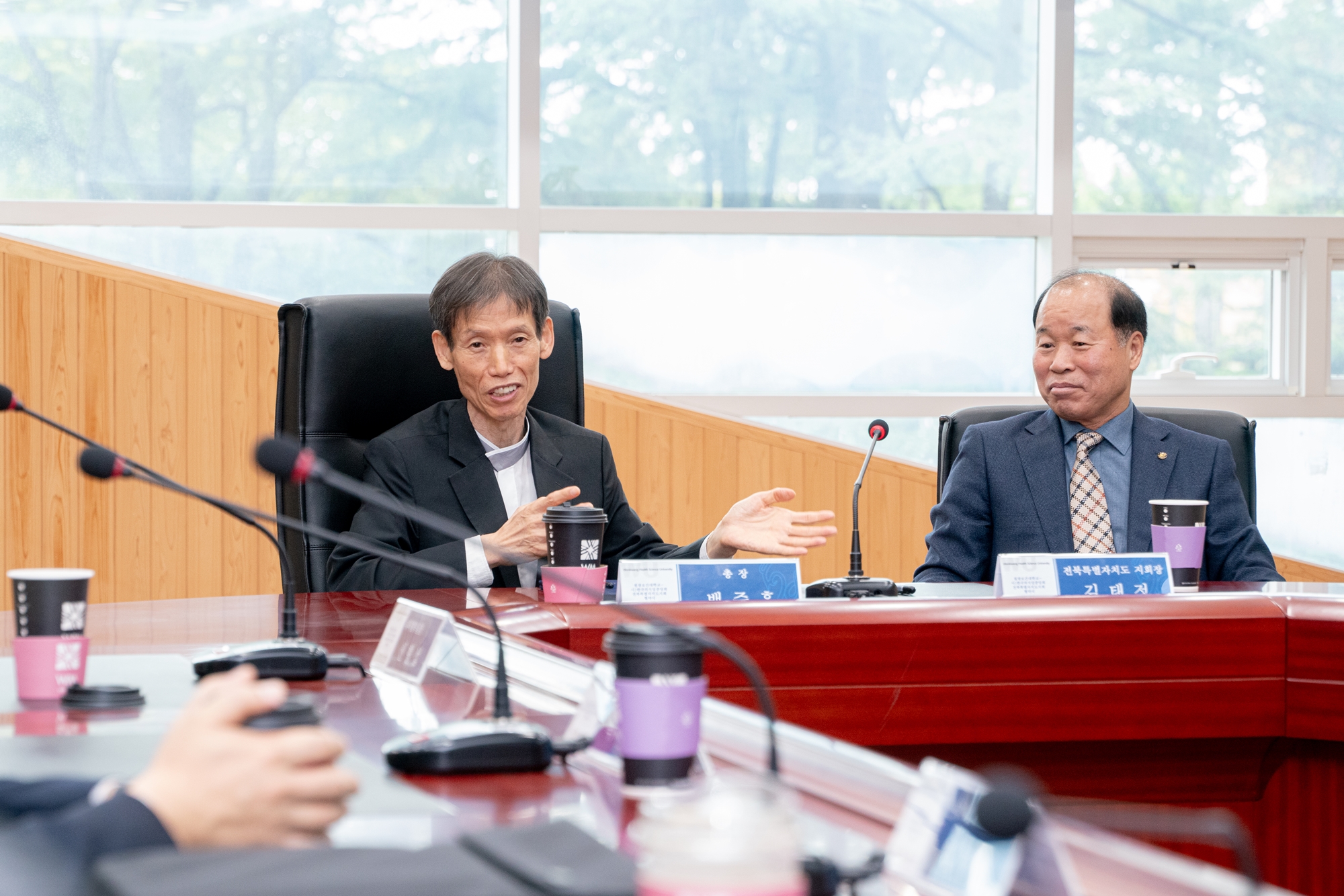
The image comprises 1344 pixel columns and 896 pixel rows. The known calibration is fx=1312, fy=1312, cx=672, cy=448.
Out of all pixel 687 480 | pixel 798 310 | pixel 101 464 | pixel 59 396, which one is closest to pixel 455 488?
pixel 101 464

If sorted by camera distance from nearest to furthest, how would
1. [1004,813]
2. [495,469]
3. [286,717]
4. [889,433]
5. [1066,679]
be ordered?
1. [1004,813]
2. [286,717]
3. [1066,679]
4. [495,469]
5. [889,433]

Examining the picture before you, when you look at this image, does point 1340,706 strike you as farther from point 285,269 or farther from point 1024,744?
point 285,269

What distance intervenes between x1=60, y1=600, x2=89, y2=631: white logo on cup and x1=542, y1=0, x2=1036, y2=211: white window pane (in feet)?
10.5

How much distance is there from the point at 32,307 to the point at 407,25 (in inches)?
58.1

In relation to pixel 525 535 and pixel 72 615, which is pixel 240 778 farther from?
pixel 525 535

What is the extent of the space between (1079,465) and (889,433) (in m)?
1.84

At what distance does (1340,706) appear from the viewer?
157 cm

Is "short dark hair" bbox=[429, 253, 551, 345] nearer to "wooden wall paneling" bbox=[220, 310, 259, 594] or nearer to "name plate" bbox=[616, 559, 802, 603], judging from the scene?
"name plate" bbox=[616, 559, 802, 603]

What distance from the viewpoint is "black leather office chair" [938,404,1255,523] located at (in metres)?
2.51

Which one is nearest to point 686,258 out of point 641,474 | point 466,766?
point 641,474

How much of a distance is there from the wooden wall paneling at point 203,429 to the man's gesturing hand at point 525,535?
65.5 inches

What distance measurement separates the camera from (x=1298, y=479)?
444 centimetres

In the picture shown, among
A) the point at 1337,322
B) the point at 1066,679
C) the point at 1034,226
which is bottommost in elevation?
the point at 1066,679

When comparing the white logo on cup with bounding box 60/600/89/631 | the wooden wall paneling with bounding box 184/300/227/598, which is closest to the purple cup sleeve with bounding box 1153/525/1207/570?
the white logo on cup with bounding box 60/600/89/631
